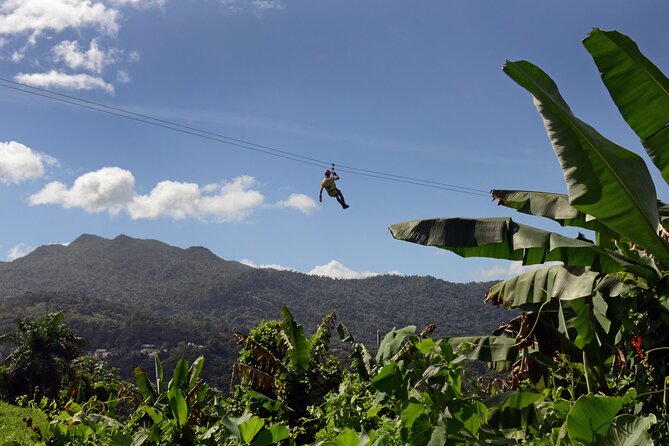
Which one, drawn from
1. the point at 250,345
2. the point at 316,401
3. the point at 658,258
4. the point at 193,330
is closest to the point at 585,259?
the point at 658,258

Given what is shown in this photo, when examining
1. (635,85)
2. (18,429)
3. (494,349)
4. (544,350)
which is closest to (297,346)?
(494,349)

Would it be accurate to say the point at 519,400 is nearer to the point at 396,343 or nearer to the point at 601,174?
the point at 396,343

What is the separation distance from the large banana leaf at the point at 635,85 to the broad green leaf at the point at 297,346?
15.9ft

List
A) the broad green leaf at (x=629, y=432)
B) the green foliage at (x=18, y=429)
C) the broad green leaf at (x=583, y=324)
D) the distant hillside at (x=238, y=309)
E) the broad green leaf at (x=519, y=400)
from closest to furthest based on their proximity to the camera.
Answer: the broad green leaf at (x=629, y=432) → the broad green leaf at (x=519, y=400) → the green foliage at (x=18, y=429) → the broad green leaf at (x=583, y=324) → the distant hillside at (x=238, y=309)

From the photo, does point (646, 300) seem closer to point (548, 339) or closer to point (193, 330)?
point (548, 339)

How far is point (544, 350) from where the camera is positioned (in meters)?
4.78

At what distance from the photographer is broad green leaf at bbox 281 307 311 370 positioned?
7637 mm

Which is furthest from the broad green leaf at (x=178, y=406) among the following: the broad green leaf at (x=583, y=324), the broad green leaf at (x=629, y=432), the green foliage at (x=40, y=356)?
the green foliage at (x=40, y=356)

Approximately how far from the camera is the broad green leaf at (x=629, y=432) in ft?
4.16

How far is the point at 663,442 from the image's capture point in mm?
2189

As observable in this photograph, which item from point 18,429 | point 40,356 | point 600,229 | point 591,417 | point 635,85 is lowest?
point 40,356

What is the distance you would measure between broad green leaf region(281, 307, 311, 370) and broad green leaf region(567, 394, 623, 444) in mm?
6388

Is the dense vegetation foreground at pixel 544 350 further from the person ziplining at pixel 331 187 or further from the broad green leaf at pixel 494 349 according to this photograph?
the person ziplining at pixel 331 187

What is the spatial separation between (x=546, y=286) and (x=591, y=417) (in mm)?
3487
